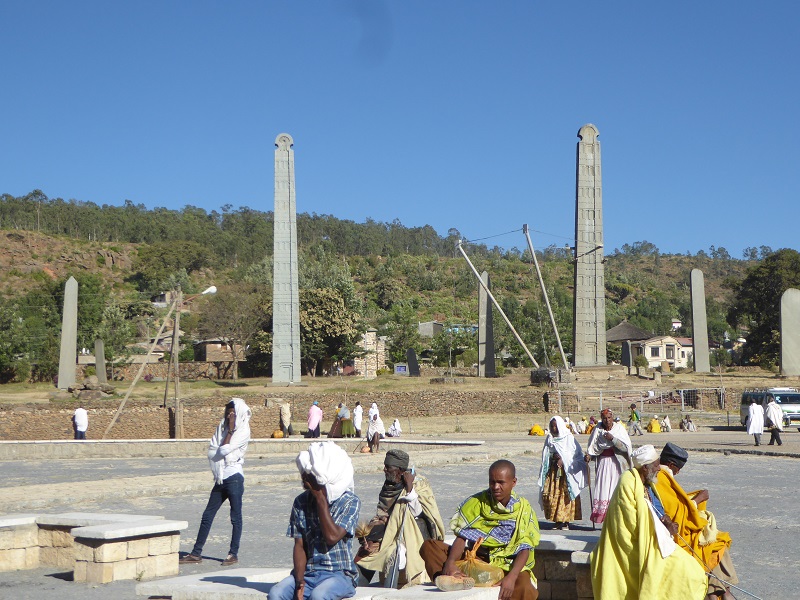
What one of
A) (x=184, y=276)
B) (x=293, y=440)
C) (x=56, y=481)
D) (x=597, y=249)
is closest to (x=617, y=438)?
(x=56, y=481)

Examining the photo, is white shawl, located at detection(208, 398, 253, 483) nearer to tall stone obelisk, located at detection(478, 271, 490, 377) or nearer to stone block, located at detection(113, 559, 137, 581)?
stone block, located at detection(113, 559, 137, 581)

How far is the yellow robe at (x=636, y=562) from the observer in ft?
19.1

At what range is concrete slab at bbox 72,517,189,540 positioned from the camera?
8648 millimetres

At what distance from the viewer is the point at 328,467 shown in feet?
20.0

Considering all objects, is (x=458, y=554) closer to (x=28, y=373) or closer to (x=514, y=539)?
(x=514, y=539)

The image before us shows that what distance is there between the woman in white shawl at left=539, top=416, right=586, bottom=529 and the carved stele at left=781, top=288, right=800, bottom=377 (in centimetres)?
3722

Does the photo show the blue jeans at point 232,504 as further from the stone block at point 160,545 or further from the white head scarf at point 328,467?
the white head scarf at point 328,467

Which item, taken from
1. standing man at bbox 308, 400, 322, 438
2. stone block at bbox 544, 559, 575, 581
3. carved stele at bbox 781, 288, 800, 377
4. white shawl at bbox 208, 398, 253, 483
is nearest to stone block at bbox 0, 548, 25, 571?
white shawl at bbox 208, 398, 253, 483

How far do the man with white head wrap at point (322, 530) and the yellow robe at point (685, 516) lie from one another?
2070 mm

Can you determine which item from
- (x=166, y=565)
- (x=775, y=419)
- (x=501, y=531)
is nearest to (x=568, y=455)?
(x=166, y=565)

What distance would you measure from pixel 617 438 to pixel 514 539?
4.88 metres

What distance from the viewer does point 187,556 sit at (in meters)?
9.66

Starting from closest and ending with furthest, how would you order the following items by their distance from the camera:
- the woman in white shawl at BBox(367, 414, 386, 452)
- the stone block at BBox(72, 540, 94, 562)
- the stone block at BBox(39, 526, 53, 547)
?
the stone block at BBox(72, 540, 94, 562) < the stone block at BBox(39, 526, 53, 547) < the woman in white shawl at BBox(367, 414, 386, 452)

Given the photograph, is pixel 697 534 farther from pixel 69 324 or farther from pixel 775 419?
pixel 69 324
